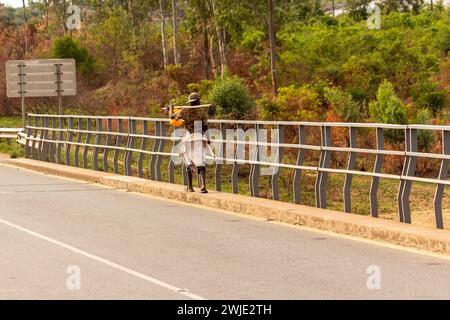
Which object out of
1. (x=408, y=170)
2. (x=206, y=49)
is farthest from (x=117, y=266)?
(x=206, y=49)

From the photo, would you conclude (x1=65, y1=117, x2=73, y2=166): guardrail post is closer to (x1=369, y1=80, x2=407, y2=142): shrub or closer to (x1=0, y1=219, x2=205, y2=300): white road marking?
(x1=0, y1=219, x2=205, y2=300): white road marking

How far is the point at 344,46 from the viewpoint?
67.4 metres

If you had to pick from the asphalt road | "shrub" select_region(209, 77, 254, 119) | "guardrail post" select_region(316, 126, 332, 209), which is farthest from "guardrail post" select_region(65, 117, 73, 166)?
"shrub" select_region(209, 77, 254, 119)

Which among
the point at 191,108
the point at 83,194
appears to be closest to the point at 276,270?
the point at 191,108

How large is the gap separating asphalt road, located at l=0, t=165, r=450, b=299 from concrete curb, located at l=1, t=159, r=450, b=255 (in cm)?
27

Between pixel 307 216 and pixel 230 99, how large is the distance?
85.8 ft

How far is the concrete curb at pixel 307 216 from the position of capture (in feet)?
42.8

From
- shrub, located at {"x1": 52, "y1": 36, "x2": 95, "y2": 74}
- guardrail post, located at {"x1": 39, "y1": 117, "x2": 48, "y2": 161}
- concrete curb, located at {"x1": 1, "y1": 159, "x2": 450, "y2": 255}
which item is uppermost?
shrub, located at {"x1": 52, "y1": 36, "x2": 95, "y2": 74}

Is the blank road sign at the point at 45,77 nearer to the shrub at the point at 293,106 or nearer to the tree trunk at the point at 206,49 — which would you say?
the shrub at the point at 293,106

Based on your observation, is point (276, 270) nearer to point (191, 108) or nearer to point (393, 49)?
point (191, 108)

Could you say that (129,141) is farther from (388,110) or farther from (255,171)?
(388,110)

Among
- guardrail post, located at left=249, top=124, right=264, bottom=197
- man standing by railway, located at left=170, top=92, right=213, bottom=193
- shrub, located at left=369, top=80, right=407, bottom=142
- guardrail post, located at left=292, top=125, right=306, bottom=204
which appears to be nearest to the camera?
guardrail post, located at left=292, top=125, right=306, bottom=204

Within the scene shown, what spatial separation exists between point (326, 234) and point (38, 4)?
330 ft

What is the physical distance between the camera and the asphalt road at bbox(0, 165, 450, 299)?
33.7 feet
